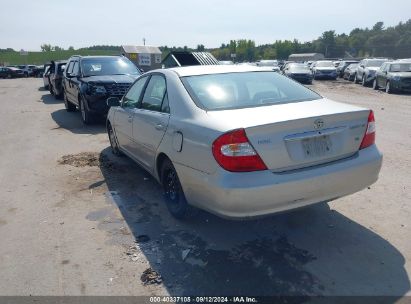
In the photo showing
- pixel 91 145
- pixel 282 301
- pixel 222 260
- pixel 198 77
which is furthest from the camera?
pixel 91 145

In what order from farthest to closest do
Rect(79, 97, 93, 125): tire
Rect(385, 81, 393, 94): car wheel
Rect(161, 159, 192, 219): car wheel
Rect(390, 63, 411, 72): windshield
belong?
1. Rect(385, 81, 393, 94): car wheel
2. Rect(390, 63, 411, 72): windshield
3. Rect(79, 97, 93, 125): tire
4. Rect(161, 159, 192, 219): car wheel

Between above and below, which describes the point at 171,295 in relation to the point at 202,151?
below

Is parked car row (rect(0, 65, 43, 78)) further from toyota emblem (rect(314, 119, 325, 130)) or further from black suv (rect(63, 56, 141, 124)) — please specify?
toyota emblem (rect(314, 119, 325, 130))

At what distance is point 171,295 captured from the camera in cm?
292

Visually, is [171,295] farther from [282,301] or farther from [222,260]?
[282,301]

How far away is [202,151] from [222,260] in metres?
1.00

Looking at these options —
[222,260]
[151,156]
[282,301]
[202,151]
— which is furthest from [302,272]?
[151,156]

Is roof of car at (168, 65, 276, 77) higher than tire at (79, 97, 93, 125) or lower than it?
higher

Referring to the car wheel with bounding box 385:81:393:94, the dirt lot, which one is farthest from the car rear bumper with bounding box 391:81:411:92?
the dirt lot

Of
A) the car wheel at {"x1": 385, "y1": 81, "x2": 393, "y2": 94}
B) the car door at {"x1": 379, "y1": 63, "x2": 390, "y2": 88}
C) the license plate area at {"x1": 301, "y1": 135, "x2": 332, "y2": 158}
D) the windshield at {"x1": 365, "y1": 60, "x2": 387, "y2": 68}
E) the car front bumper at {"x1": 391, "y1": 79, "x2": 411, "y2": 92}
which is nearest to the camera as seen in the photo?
the license plate area at {"x1": 301, "y1": 135, "x2": 332, "y2": 158}

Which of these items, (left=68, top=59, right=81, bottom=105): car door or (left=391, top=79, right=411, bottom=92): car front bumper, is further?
(left=391, top=79, right=411, bottom=92): car front bumper

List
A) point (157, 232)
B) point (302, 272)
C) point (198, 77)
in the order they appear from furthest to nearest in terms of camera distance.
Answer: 1. point (198, 77)
2. point (157, 232)
3. point (302, 272)

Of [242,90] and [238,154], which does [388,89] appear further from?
[238,154]

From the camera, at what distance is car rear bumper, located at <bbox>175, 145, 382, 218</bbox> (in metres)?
3.07
